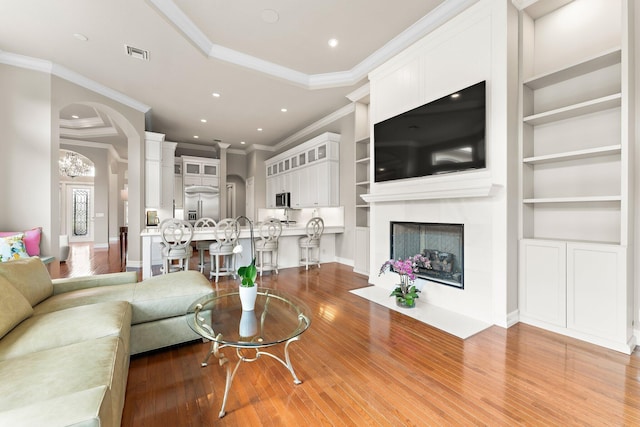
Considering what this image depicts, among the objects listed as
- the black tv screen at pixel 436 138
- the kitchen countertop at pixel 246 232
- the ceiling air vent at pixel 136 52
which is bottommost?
the kitchen countertop at pixel 246 232

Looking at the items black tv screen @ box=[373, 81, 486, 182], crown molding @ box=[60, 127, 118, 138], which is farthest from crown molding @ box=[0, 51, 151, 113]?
black tv screen @ box=[373, 81, 486, 182]

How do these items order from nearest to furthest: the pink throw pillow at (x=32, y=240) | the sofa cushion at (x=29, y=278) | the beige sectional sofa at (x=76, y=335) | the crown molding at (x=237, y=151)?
1. the beige sectional sofa at (x=76, y=335)
2. the sofa cushion at (x=29, y=278)
3. the pink throw pillow at (x=32, y=240)
4. the crown molding at (x=237, y=151)

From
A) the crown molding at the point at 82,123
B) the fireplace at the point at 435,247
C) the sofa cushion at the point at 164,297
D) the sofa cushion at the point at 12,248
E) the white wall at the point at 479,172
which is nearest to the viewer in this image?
the sofa cushion at the point at 164,297

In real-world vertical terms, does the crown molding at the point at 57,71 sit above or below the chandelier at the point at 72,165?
above

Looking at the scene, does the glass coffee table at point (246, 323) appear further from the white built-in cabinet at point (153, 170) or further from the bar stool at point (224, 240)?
the white built-in cabinet at point (153, 170)

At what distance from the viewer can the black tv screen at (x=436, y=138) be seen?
2.90 meters

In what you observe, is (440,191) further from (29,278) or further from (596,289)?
(29,278)

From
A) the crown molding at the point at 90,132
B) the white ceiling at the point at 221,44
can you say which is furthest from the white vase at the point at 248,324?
the crown molding at the point at 90,132

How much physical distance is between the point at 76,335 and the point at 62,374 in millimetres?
458

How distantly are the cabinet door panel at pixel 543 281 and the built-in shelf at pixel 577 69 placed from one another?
161 cm

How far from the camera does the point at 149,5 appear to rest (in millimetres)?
2869

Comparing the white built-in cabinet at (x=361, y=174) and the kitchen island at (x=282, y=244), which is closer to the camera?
the kitchen island at (x=282, y=244)

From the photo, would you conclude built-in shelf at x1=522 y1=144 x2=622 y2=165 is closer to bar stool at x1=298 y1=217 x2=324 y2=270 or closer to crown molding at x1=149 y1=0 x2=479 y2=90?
crown molding at x1=149 y1=0 x2=479 y2=90

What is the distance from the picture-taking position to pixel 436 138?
3270mm
